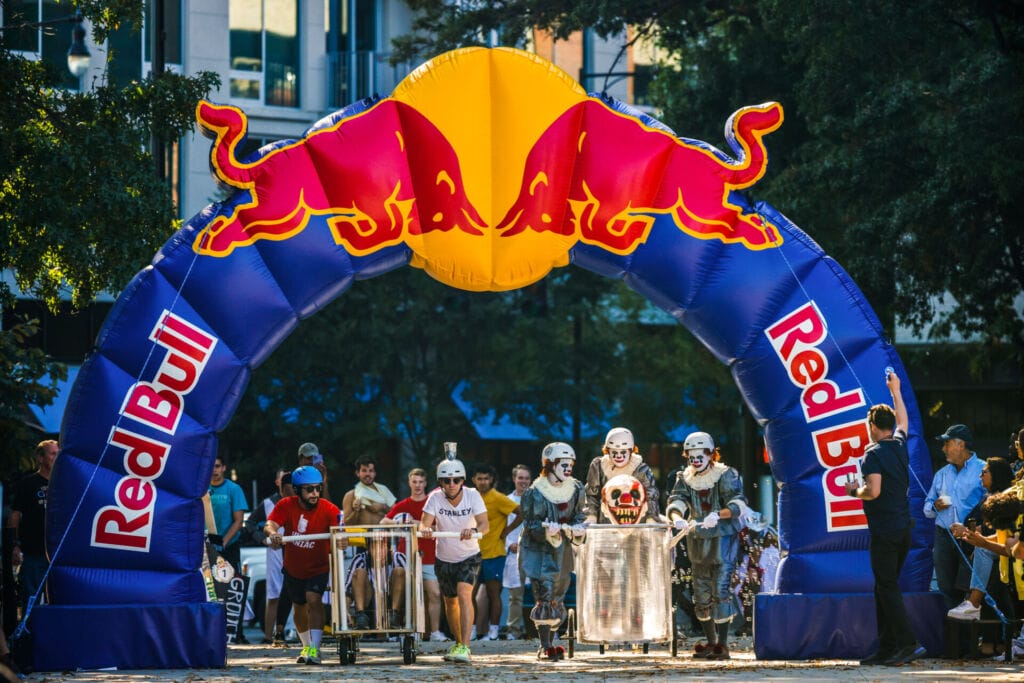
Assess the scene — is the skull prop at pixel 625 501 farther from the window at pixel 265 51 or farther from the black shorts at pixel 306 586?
the window at pixel 265 51

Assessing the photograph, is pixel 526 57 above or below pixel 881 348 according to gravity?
above

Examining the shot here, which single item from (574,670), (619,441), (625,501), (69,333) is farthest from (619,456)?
(69,333)

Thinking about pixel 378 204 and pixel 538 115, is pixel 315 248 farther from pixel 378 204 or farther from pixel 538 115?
pixel 538 115

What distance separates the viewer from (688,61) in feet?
94.6

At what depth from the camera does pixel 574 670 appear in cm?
1442

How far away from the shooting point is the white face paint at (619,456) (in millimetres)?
16000

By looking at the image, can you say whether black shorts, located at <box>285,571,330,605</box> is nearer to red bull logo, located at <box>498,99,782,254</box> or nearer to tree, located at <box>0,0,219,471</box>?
red bull logo, located at <box>498,99,782,254</box>

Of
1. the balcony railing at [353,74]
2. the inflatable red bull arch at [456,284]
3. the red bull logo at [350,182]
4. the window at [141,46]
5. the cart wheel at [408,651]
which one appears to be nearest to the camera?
the inflatable red bull arch at [456,284]

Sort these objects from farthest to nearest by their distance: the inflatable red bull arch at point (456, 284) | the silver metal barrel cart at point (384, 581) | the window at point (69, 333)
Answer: the window at point (69, 333)
the silver metal barrel cart at point (384, 581)
the inflatable red bull arch at point (456, 284)

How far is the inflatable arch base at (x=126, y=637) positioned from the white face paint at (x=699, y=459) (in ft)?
14.4

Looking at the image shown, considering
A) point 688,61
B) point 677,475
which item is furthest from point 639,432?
point 677,475

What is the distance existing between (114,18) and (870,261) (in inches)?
378

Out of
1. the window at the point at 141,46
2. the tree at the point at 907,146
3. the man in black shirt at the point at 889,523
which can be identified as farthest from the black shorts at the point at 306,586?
the window at the point at 141,46

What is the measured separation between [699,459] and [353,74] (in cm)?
2240
